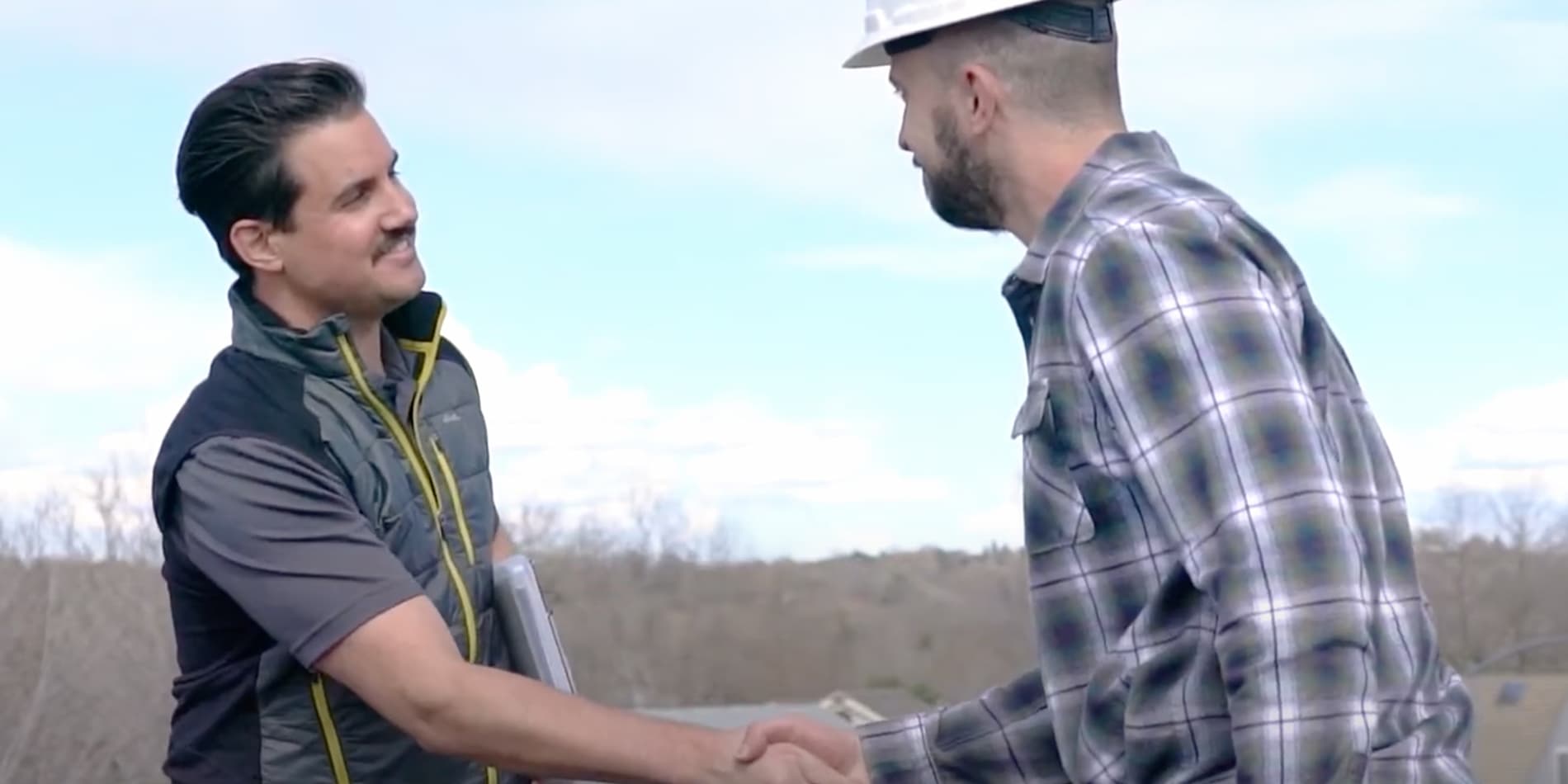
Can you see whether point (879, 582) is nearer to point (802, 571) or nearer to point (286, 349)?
point (802, 571)

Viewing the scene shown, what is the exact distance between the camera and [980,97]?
362 cm

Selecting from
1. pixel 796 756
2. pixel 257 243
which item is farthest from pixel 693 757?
pixel 257 243

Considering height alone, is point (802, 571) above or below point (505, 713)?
below

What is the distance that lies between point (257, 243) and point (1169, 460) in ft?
6.22

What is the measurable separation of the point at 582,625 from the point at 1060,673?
141 ft

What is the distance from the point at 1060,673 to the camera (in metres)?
3.46

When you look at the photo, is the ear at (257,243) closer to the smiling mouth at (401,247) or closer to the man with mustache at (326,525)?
the man with mustache at (326,525)

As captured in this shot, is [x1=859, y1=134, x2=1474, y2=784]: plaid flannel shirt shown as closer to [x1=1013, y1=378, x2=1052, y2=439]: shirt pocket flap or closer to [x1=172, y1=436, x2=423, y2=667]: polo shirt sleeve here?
[x1=1013, y1=378, x2=1052, y2=439]: shirt pocket flap

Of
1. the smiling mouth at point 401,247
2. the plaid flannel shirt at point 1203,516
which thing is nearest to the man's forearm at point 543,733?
the smiling mouth at point 401,247

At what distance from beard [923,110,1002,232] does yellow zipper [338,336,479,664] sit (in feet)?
3.67

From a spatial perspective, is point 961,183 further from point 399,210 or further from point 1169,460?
point 399,210

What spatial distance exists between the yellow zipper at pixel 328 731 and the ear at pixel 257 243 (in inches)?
30.6

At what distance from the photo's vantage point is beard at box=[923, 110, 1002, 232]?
144 inches

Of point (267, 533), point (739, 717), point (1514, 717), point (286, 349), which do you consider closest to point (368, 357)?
point (286, 349)
